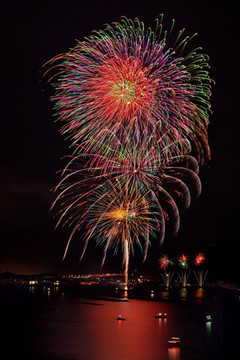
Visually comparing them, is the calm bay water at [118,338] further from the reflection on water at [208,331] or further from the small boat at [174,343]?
the small boat at [174,343]

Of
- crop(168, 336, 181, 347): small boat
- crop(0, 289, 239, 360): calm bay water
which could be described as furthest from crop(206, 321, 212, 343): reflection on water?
crop(168, 336, 181, 347): small boat

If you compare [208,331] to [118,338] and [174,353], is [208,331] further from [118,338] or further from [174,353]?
[174,353]

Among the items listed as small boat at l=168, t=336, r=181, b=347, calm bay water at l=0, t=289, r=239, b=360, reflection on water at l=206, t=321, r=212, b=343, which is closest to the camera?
calm bay water at l=0, t=289, r=239, b=360

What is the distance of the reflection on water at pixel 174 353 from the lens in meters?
25.9

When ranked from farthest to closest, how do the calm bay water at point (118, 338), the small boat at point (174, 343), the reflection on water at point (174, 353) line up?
1. the small boat at point (174, 343)
2. the calm bay water at point (118, 338)
3. the reflection on water at point (174, 353)

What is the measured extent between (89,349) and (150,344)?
4206 mm

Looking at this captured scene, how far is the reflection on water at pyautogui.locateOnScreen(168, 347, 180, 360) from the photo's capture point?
25.9 metres

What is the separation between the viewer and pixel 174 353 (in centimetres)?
2722

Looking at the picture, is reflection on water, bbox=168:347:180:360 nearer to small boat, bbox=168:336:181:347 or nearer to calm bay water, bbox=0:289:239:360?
calm bay water, bbox=0:289:239:360

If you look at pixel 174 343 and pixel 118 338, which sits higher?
pixel 174 343

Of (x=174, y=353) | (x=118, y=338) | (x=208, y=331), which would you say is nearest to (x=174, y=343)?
(x=174, y=353)

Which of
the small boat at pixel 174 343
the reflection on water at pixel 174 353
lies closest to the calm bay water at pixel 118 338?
the reflection on water at pixel 174 353

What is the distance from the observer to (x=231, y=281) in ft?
477

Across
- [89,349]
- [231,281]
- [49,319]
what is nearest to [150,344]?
[89,349]
